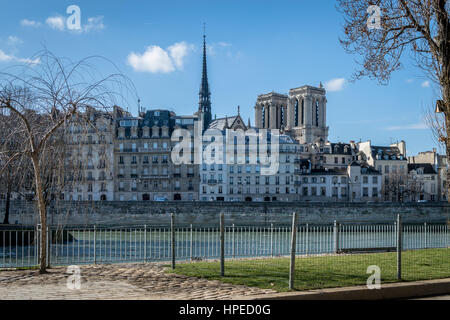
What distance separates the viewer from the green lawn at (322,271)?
8492 mm

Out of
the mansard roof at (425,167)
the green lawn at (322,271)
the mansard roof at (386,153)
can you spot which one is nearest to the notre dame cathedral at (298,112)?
the mansard roof at (386,153)

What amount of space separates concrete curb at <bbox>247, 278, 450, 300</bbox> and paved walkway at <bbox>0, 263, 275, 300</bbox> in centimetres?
47

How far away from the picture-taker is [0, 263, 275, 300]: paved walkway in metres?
7.36

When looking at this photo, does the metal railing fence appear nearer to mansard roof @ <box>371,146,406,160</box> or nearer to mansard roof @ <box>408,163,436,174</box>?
mansard roof @ <box>371,146,406,160</box>

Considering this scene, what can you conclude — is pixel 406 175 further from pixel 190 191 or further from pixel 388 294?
pixel 388 294

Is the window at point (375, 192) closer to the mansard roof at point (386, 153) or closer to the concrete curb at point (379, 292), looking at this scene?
the mansard roof at point (386, 153)

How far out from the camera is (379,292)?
7953 millimetres

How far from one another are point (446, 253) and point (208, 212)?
121ft

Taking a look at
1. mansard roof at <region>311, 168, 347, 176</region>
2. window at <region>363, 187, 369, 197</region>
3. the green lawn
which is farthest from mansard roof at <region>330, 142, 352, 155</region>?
the green lawn

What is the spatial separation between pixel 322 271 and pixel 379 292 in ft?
5.99

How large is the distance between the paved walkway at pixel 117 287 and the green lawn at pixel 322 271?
540 millimetres

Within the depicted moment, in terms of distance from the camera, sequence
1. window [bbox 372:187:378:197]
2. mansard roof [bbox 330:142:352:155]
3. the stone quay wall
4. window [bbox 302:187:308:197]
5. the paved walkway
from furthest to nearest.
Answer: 1. mansard roof [bbox 330:142:352:155]
2. window [bbox 372:187:378:197]
3. window [bbox 302:187:308:197]
4. the stone quay wall
5. the paved walkway

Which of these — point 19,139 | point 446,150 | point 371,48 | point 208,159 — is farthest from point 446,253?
point 208,159

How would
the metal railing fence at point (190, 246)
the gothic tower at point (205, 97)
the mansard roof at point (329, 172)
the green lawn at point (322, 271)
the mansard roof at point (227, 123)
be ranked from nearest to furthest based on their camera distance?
the green lawn at point (322, 271) → the metal railing fence at point (190, 246) → the mansard roof at point (227, 123) → the mansard roof at point (329, 172) → the gothic tower at point (205, 97)
